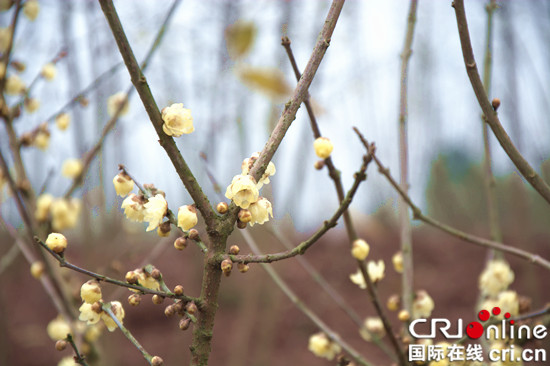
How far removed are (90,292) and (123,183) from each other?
0.76 feet

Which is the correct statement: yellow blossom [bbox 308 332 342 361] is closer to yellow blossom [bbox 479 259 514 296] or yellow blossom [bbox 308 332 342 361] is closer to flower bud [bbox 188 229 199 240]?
yellow blossom [bbox 479 259 514 296]

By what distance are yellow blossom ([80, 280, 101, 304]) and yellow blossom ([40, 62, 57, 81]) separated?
5.06 feet

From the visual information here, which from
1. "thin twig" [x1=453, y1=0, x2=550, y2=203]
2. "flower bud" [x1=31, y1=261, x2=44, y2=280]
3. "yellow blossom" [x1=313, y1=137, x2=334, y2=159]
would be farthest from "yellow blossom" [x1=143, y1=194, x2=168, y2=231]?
"flower bud" [x1=31, y1=261, x2=44, y2=280]

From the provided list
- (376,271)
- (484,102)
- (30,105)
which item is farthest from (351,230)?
(30,105)

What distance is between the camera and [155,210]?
0.98 m

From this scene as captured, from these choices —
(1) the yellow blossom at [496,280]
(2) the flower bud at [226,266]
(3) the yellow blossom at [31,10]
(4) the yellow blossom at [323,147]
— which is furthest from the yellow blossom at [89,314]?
(3) the yellow blossom at [31,10]

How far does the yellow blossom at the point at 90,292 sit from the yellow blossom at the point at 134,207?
0.15 metres

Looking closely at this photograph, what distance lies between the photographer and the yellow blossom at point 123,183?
3.47 feet

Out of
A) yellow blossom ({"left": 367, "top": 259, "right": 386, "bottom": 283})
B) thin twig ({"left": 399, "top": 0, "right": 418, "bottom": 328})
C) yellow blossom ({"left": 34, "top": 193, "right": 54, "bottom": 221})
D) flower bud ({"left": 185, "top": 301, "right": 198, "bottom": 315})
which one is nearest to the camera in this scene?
flower bud ({"left": 185, "top": 301, "right": 198, "bottom": 315})

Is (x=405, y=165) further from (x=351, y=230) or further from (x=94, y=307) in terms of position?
(x=94, y=307)

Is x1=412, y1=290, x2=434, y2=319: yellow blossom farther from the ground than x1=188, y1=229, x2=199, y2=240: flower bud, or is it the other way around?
x1=412, y1=290, x2=434, y2=319: yellow blossom

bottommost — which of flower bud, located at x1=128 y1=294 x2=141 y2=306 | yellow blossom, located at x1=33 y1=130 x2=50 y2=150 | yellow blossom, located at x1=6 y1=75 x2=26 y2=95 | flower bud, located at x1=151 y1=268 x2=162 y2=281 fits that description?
flower bud, located at x1=128 y1=294 x2=141 y2=306

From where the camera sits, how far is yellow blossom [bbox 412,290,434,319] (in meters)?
1.63

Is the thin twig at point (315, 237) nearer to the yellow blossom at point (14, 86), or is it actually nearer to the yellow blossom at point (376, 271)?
the yellow blossom at point (376, 271)
